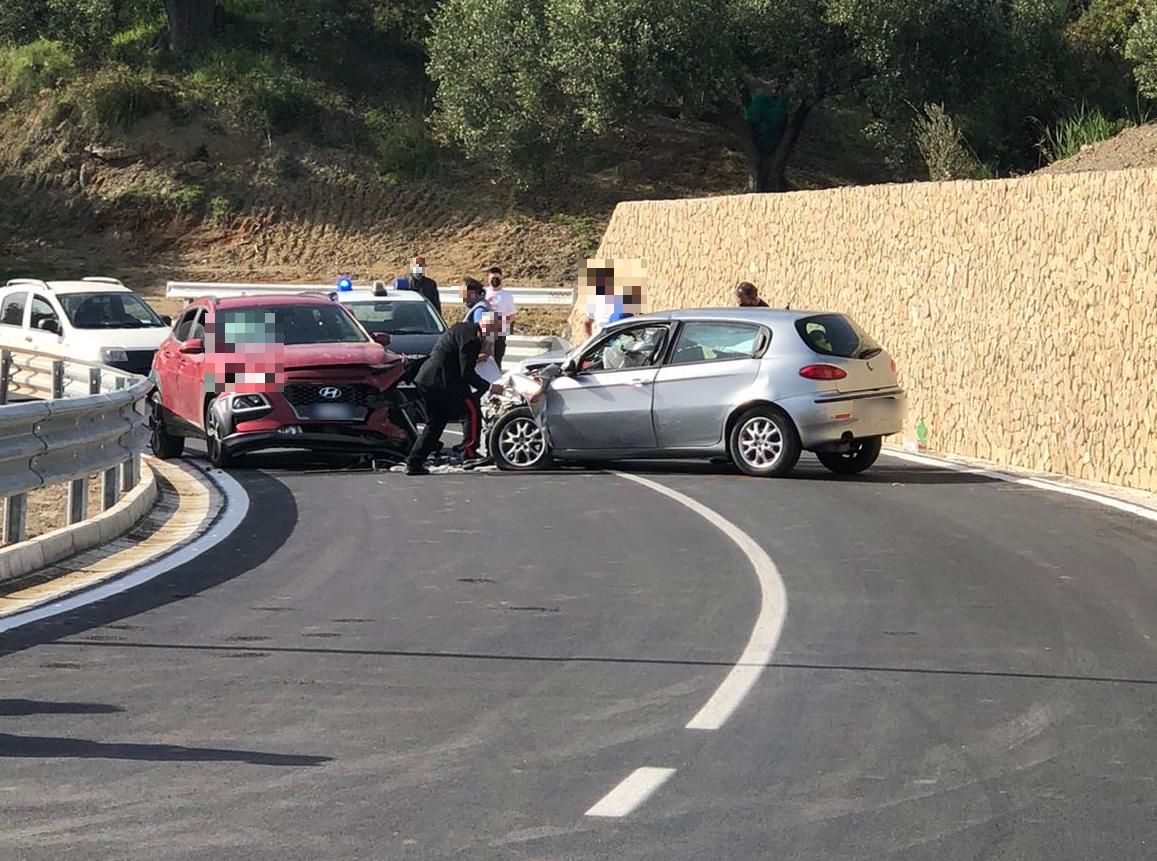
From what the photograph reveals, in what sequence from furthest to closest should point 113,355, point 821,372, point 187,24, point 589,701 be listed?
point 187,24, point 113,355, point 821,372, point 589,701

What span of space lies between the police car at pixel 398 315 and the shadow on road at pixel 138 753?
1757 cm

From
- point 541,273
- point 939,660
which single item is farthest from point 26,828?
point 541,273

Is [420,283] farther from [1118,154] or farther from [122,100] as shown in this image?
[122,100]

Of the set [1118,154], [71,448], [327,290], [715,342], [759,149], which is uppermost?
[759,149]

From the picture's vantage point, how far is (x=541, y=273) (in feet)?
167

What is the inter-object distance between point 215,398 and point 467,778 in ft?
41.3

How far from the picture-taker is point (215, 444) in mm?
18672

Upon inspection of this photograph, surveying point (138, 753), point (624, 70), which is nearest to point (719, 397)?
point (138, 753)

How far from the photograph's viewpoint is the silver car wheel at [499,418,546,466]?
18.8m

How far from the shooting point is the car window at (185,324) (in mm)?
20250

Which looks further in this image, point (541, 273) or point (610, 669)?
point (541, 273)

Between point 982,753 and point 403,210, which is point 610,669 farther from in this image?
point 403,210

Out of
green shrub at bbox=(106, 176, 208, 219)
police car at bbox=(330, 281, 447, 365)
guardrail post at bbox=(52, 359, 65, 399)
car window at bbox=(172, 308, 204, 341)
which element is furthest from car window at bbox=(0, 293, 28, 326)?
green shrub at bbox=(106, 176, 208, 219)

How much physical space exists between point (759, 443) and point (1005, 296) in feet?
11.2
